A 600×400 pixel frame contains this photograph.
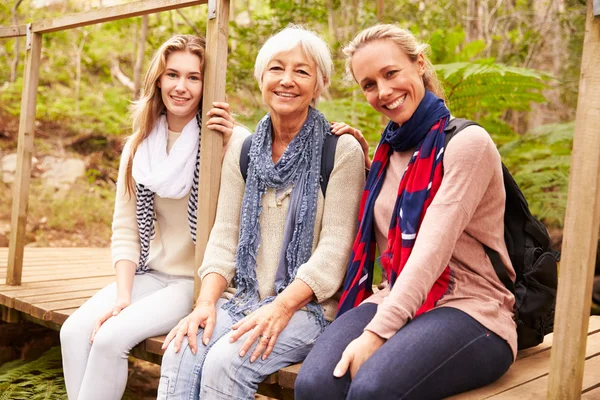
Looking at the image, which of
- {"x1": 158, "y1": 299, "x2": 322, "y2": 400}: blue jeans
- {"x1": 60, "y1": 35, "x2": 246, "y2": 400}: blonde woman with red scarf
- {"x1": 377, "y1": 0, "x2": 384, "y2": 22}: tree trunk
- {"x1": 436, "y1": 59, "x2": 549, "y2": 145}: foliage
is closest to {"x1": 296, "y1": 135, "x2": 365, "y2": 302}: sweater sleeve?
{"x1": 158, "y1": 299, "x2": 322, "y2": 400}: blue jeans

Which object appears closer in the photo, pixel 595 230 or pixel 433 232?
pixel 595 230

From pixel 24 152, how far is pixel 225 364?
2338 millimetres

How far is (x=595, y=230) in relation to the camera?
1.84m

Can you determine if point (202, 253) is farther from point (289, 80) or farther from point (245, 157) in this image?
point (289, 80)

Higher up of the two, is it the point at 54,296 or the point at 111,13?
the point at 111,13

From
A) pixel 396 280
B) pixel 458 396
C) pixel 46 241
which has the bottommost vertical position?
pixel 46 241

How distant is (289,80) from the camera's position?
267 centimetres

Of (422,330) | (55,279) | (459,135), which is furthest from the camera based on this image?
(55,279)

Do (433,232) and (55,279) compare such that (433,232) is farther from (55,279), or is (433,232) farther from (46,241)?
(46,241)

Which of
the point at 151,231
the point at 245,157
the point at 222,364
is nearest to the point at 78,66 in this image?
the point at 151,231

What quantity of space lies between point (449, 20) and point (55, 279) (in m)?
8.11

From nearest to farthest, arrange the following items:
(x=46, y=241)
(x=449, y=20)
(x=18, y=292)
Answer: (x=18, y=292) → (x=46, y=241) → (x=449, y=20)

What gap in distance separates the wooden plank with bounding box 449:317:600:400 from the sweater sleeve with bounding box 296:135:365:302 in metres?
0.72

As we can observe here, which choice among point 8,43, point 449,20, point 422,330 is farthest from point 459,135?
point 8,43
